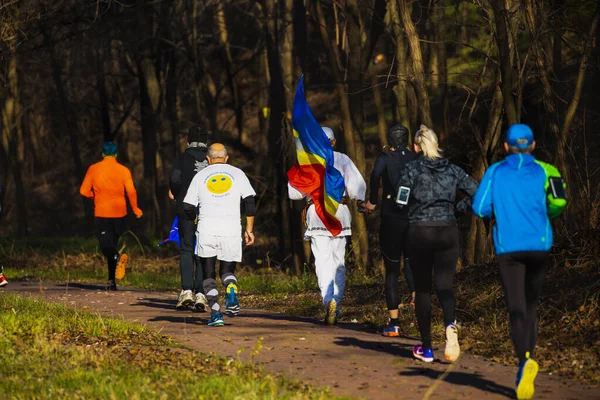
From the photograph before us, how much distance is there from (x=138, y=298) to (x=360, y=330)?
4.99 meters

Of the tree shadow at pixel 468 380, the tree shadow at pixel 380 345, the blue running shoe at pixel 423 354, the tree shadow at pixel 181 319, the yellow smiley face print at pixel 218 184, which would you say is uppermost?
the yellow smiley face print at pixel 218 184

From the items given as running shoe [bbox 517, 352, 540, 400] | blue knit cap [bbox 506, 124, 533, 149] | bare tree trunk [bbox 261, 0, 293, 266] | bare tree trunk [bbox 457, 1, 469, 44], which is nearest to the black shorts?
bare tree trunk [bbox 261, 0, 293, 266]

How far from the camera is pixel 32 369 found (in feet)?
30.6

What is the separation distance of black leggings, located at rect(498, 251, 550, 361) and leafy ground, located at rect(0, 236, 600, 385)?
0.86 m

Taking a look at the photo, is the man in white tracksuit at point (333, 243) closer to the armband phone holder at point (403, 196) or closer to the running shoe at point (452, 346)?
the armband phone holder at point (403, 196)

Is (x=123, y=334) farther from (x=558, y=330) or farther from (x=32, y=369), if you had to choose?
(x=558, y=330)

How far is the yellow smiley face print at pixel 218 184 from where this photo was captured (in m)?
12.4

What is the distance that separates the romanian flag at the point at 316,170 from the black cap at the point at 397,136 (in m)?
0.81

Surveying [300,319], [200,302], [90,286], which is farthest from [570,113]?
[90,286]

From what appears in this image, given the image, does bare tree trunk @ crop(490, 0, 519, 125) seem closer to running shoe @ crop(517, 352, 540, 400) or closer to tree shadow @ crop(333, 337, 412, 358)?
tree shadow @ crop(333, 337, 412, 358)

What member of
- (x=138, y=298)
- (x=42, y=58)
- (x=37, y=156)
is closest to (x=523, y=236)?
(x=138, y=298)

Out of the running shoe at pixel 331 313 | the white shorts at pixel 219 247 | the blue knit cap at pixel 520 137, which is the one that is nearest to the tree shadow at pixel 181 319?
the white shorts at pixel 219 247

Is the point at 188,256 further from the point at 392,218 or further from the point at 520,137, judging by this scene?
the point at 520,137

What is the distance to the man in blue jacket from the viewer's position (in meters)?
8.60
